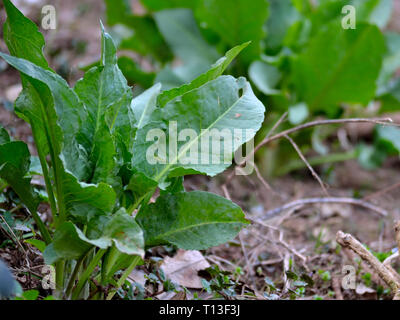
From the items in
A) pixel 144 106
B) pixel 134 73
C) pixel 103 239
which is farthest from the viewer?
pixel 134 73

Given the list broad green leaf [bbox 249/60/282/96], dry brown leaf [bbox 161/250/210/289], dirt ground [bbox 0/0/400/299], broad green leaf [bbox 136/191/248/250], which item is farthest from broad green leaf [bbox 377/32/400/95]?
broad green leaf [bbox 136/191/248/250]

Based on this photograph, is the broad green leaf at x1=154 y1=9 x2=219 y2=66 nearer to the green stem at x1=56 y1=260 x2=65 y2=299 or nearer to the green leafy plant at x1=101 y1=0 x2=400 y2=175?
the green leafy plant at x1=101 y1=0 x2=400 y2=175

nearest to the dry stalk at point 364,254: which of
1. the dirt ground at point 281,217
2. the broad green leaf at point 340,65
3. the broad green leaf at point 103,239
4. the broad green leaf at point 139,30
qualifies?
the dirt ground at point 281,217

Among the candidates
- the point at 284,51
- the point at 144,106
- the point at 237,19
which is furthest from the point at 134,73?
the point at 144,106

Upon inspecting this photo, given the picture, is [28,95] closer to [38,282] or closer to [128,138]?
[128,138]

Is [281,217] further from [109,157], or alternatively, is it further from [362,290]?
[109,157]

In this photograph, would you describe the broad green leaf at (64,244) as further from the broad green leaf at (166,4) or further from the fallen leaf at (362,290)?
the broad green leaf at (166,4)
